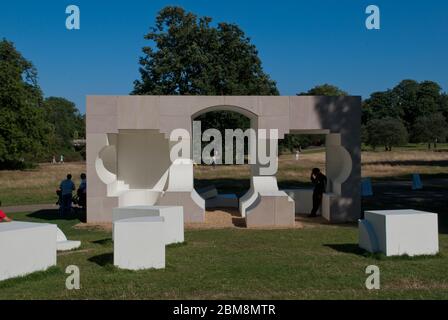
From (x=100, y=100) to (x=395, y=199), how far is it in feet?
41.9

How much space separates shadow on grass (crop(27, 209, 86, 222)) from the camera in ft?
53.6

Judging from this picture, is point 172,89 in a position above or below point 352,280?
above

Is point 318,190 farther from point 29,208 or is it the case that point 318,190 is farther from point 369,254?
point 29,208

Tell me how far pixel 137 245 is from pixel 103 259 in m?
1.26

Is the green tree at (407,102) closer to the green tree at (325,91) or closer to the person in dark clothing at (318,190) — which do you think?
the green tree at (325,91)

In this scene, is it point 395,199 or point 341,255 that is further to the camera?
point 395,199

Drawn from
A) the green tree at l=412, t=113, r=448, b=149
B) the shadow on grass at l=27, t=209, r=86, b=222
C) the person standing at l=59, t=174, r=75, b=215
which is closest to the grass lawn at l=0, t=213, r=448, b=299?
the shadow on grass at l=27, t=209, r=86, b=222

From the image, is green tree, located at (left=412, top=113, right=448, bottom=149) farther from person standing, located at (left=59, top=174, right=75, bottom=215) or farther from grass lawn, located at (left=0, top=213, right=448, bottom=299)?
grass lawn, located at (left=0, top=213, right=448, bottom=299)

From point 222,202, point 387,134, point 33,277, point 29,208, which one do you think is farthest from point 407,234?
point 387,134

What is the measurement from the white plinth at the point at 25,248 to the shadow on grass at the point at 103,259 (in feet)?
2.67

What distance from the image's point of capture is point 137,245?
8.05 metres

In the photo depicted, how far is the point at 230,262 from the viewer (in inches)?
343
